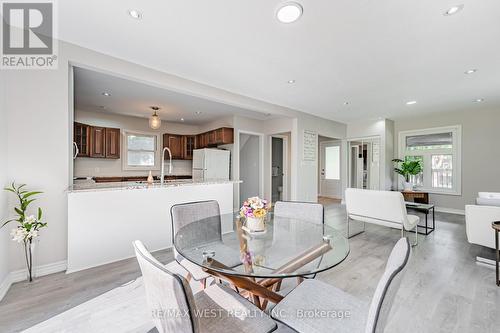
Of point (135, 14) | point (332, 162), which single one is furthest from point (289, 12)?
point (332, 162)

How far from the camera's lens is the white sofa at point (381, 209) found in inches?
115

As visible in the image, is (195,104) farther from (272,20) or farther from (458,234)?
(458,234)

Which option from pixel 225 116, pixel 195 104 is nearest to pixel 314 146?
pixel 225 116

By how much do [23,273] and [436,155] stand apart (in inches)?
320

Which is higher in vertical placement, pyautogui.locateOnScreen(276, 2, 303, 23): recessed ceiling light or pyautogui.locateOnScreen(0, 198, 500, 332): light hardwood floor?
pyautogui.locateOnScreen(276, 2, 303, 23): recessed ceiling light

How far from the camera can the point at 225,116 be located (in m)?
5.57

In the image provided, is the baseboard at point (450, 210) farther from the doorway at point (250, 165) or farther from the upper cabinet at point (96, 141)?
the upper cabinet at point (96, 141)

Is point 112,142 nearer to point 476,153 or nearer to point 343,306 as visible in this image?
point 343,306

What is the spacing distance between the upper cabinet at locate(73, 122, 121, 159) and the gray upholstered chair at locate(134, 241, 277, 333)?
4.99 meters

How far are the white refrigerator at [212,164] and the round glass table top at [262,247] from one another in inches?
127

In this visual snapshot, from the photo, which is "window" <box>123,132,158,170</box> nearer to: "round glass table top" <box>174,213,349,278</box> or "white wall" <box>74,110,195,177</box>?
"white wall" <box>74,110,195,177</box>

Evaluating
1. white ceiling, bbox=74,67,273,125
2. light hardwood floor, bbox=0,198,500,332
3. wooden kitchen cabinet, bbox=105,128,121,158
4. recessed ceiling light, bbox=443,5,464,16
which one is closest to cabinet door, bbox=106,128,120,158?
wooden kitchen cabinet, bbox=105,128,121,158

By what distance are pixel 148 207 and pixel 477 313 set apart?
346cm

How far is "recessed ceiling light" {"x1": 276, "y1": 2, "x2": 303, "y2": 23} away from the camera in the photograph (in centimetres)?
172
